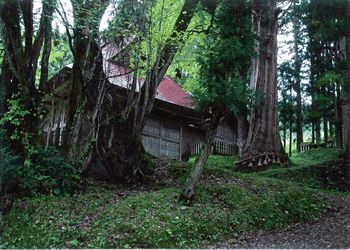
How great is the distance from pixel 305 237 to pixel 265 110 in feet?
25.2

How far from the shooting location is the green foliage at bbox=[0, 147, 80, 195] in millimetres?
8109

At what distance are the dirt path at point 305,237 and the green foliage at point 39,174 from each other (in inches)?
154

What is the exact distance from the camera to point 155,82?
32.6 ft

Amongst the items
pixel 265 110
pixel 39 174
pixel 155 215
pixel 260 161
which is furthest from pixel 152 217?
pixel 265 110

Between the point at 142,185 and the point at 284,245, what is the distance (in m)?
4.29

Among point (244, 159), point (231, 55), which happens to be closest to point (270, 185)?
point (231, 55)

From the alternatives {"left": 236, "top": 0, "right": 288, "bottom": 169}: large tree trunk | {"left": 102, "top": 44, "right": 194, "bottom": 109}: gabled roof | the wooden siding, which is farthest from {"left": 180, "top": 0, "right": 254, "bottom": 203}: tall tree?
the wooden siding

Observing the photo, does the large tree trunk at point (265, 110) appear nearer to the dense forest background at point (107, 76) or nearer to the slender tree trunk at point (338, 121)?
the dense forest background at point (107, 76)

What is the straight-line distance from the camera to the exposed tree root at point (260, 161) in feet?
44.0

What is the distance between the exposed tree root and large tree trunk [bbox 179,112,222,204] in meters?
5.71

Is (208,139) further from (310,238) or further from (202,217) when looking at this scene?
(310,238)

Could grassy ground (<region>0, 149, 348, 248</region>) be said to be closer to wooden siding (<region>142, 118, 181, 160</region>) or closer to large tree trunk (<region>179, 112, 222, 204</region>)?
large tree trunk (<region>179, 112, 222, 204</region>)

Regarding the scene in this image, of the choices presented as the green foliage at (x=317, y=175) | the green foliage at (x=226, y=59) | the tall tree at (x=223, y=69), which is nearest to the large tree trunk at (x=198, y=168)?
the tall tree at (x=223, y=69)

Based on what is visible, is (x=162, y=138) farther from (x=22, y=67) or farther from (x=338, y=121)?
(x=22, y=67)
